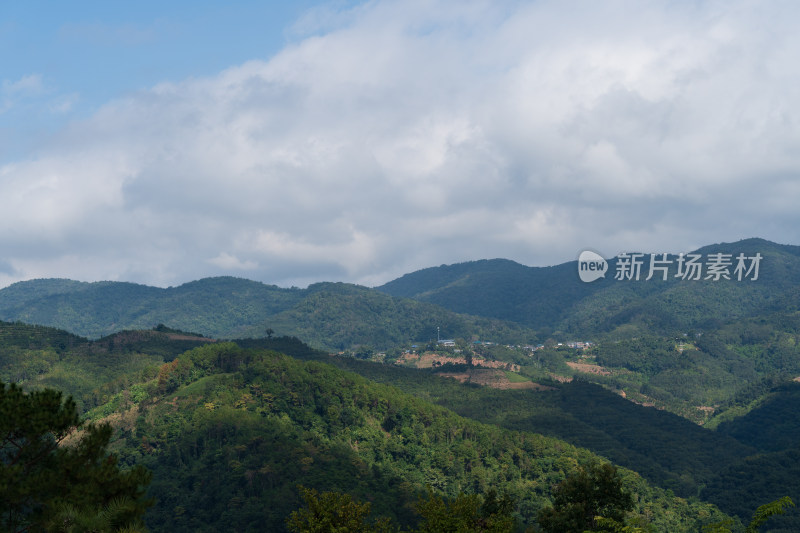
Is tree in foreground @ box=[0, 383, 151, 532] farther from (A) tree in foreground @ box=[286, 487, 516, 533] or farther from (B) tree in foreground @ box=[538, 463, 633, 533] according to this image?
(B) tree in foreground @ box=[538, 463, 633, 533]

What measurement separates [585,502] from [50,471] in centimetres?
3779

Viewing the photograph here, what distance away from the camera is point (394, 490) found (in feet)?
376

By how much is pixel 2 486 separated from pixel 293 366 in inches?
5322

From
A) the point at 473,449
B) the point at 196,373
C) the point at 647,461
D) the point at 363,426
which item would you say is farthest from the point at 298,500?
the point at 647,461

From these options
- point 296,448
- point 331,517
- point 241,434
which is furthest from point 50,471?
point 241,434

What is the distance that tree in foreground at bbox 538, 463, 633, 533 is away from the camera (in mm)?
48312

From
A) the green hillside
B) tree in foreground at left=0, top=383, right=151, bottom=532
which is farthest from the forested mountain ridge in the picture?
tree in foreground at left=0, top=383, right=151, bottom=532

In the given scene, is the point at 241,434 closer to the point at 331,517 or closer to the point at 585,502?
the point at 585,502

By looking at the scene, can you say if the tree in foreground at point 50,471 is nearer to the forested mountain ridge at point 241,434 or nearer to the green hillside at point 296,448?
the green hillside at point 296,448

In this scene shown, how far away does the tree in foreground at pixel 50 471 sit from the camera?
103ft

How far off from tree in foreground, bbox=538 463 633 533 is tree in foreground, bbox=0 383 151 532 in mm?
30604

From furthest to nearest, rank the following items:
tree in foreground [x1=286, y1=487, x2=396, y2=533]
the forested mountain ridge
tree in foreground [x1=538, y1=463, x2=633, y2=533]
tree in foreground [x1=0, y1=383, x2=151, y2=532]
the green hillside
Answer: the forested mountain ridge
the green hillside
tree in foreground [x1=538, y1=463, x2=633, y2=533]
tree in foreground [x1=286, y1=487, x2=396, y2=533]
tree in foreground [x1=0, y1=383, x2=151, y2=532]

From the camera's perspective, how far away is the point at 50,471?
33.4 metres

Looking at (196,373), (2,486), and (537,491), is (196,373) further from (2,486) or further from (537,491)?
(2,486)
